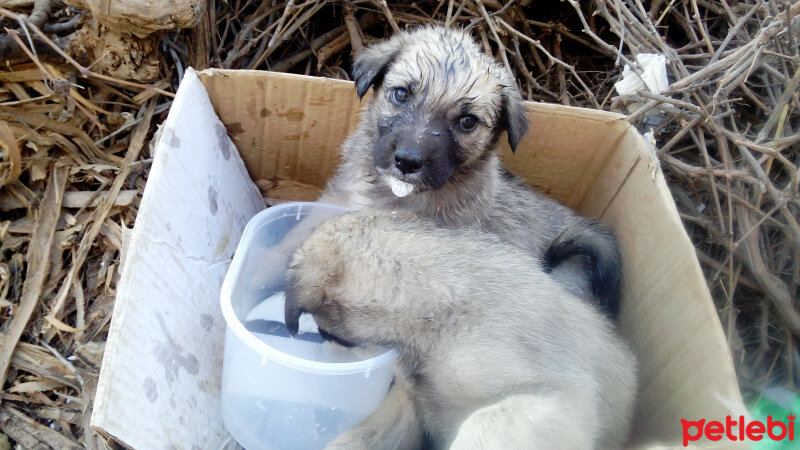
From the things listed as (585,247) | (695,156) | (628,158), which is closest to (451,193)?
(585,247)

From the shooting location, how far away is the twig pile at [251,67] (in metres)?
2.21

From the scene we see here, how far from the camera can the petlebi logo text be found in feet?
4.92

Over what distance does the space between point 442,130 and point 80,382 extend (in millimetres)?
1550

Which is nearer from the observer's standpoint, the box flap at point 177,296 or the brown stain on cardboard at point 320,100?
the box flap at point 177,296

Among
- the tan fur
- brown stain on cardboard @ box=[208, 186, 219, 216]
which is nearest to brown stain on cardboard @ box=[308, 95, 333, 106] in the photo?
the tan fur

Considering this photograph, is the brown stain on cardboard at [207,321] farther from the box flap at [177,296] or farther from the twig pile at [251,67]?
the twig pile at [251,67]

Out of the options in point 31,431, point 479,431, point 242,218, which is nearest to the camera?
point 479,431

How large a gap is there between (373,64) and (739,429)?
1547mm

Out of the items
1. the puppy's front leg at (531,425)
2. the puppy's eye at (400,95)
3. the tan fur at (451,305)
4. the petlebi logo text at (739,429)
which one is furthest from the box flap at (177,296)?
the petlebi logo text at (739,429)

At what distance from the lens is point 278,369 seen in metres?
1.91

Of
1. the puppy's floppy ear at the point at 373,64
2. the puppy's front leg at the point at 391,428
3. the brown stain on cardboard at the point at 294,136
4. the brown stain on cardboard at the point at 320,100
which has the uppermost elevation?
the puppy's floppy ear at the point at 373,64

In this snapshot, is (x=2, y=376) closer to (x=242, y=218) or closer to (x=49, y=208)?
(x=49, y=208)

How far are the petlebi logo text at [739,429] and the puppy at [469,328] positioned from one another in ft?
0.58

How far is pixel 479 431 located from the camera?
59.3 inches
